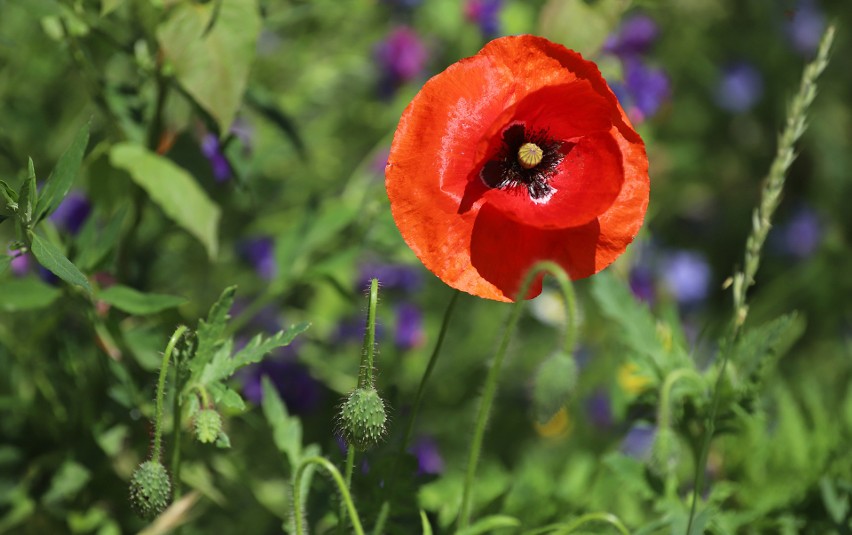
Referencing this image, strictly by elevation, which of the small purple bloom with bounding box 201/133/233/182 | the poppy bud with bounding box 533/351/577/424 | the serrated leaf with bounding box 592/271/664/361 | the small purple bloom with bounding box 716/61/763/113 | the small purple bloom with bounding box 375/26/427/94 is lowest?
the poppy bud with bounding box 533/351/577/424

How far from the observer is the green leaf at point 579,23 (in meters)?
1.55

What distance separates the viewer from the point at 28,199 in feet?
3.67

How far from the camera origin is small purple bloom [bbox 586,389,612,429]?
2.55m

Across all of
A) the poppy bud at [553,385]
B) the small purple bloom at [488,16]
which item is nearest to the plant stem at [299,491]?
the poppy bud at [553,385]

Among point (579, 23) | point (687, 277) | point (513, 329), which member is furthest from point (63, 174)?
point (687, 277)

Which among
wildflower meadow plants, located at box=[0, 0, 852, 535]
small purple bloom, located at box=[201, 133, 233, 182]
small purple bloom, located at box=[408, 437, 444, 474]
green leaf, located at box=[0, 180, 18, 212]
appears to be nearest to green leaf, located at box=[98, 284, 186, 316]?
wildflower meadow plants, located at box=[0, 0, 852, 535]

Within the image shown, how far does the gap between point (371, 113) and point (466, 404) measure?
1.14 meters

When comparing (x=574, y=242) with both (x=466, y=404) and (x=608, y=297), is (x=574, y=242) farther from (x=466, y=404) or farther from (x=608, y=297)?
(x=466, y=404)

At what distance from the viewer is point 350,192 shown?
226cm

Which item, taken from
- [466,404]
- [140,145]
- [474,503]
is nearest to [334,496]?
[474,503]

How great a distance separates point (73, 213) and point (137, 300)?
0.83 metres

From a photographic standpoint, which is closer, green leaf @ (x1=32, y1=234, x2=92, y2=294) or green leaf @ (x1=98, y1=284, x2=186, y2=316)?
green leaf @ (x1=32, y1=234, x2=92, y2=294)

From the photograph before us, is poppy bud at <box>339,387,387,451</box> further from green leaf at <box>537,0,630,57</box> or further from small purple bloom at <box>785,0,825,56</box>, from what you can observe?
small purple bloom at <box>785,0,825,56</box>

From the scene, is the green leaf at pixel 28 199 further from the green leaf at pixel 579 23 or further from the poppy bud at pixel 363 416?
the green leaf at pixel 579 23
